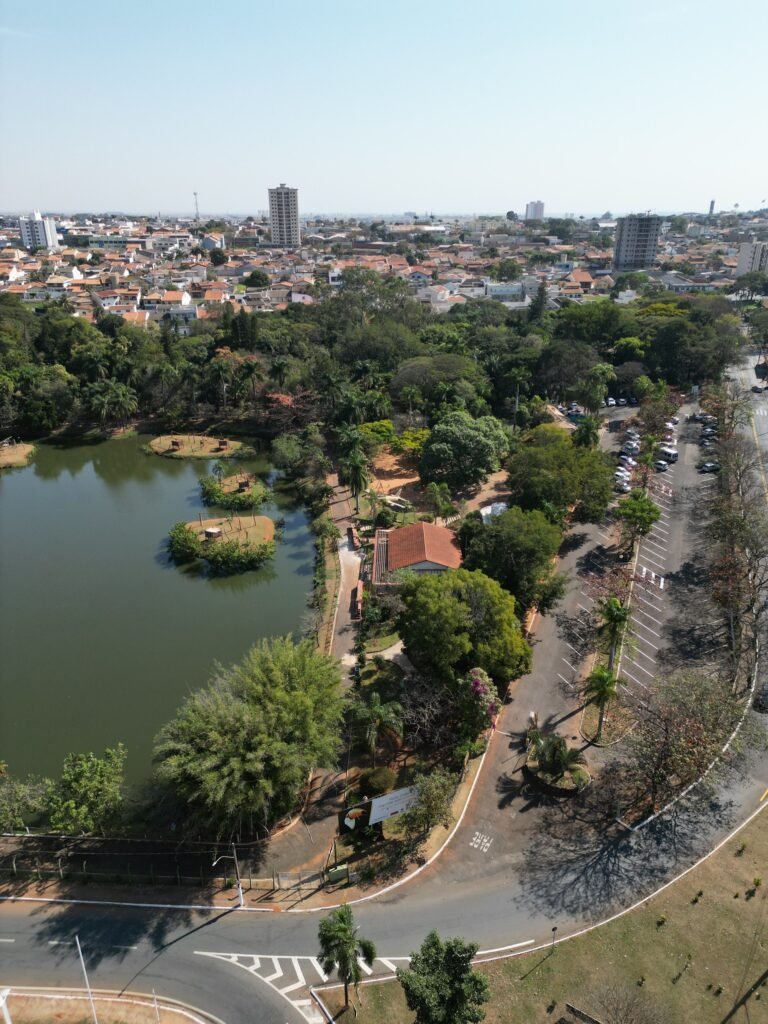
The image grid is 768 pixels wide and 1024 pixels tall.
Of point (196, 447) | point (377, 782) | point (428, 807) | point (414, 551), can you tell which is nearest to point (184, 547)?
point (414, 551)

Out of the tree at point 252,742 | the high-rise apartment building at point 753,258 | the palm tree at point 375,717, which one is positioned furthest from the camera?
the high-rise apartment building at point 753,258

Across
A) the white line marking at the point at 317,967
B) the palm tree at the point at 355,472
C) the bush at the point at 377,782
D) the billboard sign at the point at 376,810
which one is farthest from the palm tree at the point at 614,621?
the palm tree at the point at 355,472

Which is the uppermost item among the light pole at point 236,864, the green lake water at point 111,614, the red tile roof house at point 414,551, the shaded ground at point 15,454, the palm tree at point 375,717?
the red tile roof house at point 414,551

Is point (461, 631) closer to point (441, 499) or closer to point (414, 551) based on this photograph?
point (414, 551)

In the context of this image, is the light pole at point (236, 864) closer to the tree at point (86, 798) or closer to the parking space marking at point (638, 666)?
the tree at point (86, 798)

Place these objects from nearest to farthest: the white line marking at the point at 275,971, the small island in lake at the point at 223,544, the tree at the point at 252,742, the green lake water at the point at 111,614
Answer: the white line marking at the point at 275,971, the tree at the point at 252,742, the green lake water at the point at 111,614, the small island in lake at the point at 223,544

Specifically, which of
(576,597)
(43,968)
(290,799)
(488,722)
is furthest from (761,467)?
(43,968)

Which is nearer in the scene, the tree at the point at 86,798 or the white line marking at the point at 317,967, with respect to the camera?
the white line marking at the point at 317,967

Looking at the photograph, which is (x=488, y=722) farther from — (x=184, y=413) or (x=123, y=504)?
(x=184, y=413)
